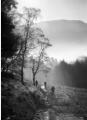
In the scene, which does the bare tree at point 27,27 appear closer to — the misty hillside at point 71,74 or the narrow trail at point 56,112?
the narrow trail at point 56,112

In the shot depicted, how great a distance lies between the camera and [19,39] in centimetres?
2247

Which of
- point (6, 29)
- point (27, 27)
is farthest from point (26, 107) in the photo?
point (27, 27)

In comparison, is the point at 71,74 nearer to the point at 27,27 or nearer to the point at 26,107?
the point at 27,27

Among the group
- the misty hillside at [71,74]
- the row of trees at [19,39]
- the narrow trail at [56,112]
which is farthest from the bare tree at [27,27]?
the misty hillside at [71,74]

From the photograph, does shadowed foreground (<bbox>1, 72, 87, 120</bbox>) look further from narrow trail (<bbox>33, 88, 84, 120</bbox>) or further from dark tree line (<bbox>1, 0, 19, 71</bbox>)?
dark tree line (<bbox>1, 0, 19, 71</bbox>)

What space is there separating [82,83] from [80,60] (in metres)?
21.2

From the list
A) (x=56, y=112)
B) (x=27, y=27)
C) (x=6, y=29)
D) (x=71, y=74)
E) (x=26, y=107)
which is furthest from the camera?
(x=71, y=74)

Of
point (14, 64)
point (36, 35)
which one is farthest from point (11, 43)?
point (36, 35)

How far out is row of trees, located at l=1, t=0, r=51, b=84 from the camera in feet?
53.1

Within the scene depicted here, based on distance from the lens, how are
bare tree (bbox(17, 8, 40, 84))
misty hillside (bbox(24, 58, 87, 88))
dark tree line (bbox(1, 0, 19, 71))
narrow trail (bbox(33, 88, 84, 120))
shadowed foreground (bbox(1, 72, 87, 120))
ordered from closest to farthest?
shadowed foreground (bbox(1, 72, 87, 120)) → dark tree line (bbox(1, 0, 19, 71)) → narrow trail (bbox(33, 88, 84, 120)) → bare tree (bbox(17, 8, 40, 84)) → misty hillside (bbox(24, 58, 87, 88))

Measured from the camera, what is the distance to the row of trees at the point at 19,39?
1619cm

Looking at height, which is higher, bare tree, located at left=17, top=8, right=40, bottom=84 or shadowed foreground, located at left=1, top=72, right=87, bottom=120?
bare tree, located at left=17, top=8, right=40, bottom=84

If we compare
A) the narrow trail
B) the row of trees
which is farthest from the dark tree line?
the narrow trail

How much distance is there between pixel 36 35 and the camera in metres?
28.7
